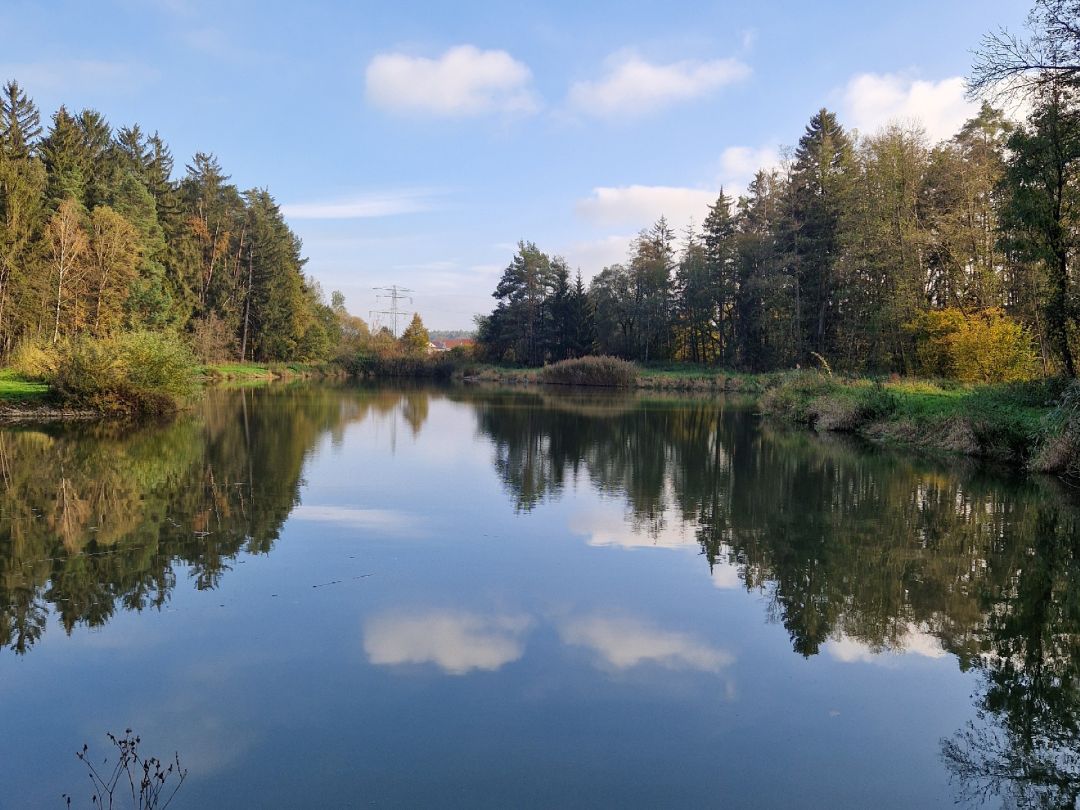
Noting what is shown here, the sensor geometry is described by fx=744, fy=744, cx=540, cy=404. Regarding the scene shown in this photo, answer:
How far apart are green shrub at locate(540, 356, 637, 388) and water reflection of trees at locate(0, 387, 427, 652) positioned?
32208 mm

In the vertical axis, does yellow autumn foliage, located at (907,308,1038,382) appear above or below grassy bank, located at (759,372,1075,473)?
above

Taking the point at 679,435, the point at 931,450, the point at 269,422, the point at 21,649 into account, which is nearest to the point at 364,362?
the point at 269,422

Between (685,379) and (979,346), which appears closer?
(979,346)

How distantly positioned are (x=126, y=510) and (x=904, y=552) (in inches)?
381

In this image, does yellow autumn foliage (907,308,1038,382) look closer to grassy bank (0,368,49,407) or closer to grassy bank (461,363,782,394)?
grassy bank (461,363,782,394)

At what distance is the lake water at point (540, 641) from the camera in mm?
3951

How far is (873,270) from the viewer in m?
37.6

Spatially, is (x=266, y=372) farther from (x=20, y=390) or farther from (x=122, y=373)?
(x=122, y=373)

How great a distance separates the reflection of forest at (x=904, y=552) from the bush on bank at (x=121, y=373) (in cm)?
1091

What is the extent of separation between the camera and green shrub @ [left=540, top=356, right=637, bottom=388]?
50031 mm

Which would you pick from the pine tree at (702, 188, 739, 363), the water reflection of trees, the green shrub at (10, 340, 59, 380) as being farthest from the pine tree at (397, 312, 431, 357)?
the water reflection of trees

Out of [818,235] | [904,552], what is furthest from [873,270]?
[904,552]

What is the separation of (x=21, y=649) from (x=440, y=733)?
10.9 feet

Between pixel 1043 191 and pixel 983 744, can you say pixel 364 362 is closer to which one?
pixel 1043 191
